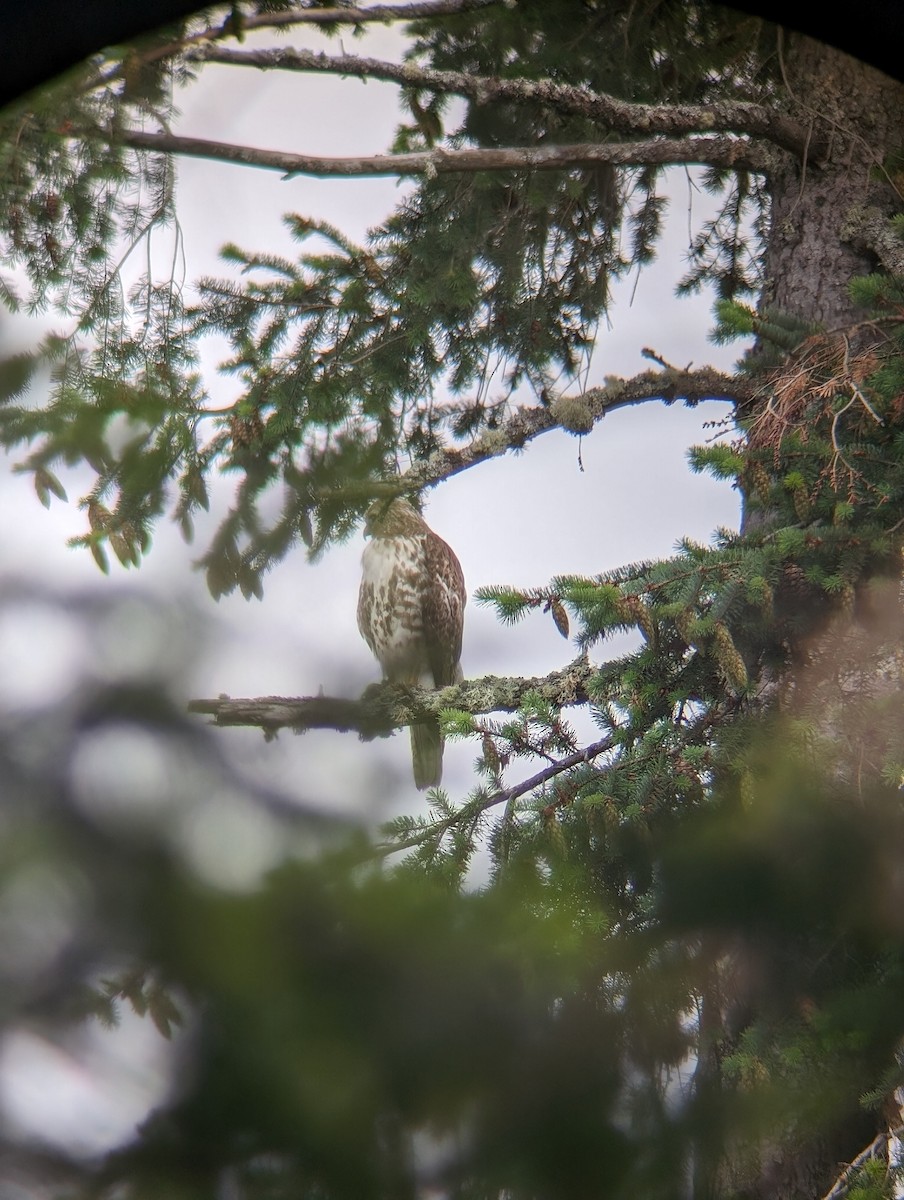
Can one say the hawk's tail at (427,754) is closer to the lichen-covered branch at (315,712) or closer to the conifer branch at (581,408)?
the lichen-covered branch at (315,712)

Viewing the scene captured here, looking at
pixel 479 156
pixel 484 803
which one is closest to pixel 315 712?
pixel 484 803

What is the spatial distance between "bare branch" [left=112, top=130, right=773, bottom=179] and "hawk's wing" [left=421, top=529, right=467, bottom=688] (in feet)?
3.39

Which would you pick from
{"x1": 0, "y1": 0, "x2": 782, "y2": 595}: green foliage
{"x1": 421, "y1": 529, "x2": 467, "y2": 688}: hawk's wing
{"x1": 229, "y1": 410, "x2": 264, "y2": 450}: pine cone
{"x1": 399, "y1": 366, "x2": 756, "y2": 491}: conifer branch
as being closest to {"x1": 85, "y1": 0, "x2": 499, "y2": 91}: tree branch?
{"x1": 0, "y1": 0, "x2": 782, "y2": 595}: green foliage

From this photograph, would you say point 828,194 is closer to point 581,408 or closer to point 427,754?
point 581,408

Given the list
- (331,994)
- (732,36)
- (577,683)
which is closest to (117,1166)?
(331,994)

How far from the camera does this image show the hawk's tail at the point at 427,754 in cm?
90

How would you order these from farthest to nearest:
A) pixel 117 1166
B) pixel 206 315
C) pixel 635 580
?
pixel 635 580 → pixel 206 315 → pixel 117 1166

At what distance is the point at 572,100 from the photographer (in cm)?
220

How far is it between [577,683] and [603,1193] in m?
1.12

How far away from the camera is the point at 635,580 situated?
1.77 meters

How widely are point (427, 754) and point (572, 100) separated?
1670 mm

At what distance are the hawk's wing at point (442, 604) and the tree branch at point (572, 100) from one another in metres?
1.13

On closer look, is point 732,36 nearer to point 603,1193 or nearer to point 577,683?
point 577,683

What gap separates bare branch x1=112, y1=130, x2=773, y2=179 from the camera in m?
1.09
